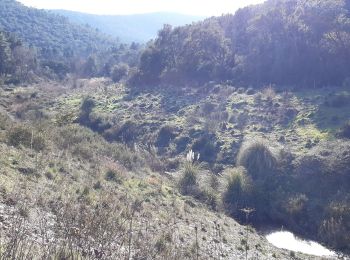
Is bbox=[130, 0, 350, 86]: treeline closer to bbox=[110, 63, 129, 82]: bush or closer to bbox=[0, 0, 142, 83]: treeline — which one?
bbox=[110, 63, 129, 82]: bush

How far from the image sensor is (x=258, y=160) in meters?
20.1

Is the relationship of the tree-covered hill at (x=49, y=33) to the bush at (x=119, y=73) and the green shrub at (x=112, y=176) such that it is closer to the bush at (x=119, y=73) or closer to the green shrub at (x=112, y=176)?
the bush at (x=119, y=73)

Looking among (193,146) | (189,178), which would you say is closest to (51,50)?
A: (193,146)

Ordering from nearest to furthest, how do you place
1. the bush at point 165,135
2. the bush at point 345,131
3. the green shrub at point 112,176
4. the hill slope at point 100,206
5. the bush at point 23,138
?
the hill slope at point 100,206, the bush at point 23,138, the green shrub at point 112,176, the bush at point 345,131, the bush at point 165,135

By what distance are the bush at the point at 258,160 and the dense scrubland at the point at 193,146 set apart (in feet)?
0.21

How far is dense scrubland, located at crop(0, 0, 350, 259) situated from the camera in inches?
386

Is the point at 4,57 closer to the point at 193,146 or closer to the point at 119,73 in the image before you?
the point at 119,73

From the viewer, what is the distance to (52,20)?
12925 centimetres

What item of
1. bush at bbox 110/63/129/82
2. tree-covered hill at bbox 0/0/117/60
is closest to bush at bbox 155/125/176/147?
bush at bbox 110/63/129/82

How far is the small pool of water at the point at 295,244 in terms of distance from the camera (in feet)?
49.3

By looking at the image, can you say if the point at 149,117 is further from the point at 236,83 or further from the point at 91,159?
the point at 91,159

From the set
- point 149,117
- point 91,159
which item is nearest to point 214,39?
point 149,117

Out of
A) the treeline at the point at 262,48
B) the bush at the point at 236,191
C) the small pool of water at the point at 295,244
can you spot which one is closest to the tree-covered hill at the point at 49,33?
the treeline at the point at 262,48

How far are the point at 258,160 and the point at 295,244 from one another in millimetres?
5097
